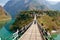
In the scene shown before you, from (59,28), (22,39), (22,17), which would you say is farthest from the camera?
(22,17)

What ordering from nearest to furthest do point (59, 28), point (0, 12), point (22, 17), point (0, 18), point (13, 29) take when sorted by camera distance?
point (13, 29), point (59, 28), point (22, 17), point (0, 18), point (0, 12)

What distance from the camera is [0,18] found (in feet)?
499

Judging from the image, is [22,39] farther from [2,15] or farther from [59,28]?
[2,15]

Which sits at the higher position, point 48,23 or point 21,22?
point 21,22

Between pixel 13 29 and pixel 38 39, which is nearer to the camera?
pixel 38 39

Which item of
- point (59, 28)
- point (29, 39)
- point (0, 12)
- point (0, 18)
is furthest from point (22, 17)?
point (0, 12)

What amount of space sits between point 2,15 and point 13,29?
98.4 metres

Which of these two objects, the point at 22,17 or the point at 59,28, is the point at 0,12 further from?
the point at 59,28

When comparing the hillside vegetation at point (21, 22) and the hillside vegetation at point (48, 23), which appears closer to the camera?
the hillside vegetation at point (48, 23)

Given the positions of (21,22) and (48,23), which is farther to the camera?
(21,22)

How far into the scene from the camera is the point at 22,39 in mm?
24641

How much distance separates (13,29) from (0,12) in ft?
335

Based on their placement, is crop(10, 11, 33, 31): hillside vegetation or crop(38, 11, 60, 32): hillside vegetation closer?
crop(38, 11, 60, 32): hillside vegetation

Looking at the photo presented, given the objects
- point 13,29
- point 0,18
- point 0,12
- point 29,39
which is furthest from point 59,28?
point 0,12
